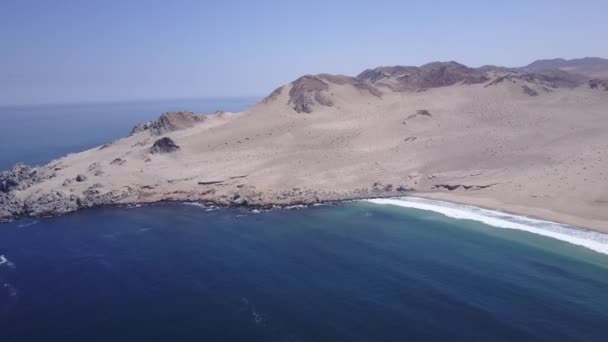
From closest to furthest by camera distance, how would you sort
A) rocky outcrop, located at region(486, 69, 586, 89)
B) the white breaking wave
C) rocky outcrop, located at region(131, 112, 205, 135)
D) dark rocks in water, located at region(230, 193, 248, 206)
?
the white breaking wave → dark rocks in water, located at region(230, 193, 248, 206) → rocky outcrop, located at region(131, 112, 205, 135) → rocky outcrop, located at region(486, 69, 586, 89)

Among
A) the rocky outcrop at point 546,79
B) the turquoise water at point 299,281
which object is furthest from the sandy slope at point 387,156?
the turquoise water at point 299,281

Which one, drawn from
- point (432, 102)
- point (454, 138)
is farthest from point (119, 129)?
→ point (454, 138)

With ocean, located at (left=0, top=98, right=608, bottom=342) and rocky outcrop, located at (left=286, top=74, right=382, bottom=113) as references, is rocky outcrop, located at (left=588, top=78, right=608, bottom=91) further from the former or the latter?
ocean, located at (left=0, top=98, right=608, bottom=342)

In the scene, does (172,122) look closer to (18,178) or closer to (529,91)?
(18,178)

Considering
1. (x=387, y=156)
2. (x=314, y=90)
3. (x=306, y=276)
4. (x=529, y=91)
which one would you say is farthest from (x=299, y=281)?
(x=529, y=91)

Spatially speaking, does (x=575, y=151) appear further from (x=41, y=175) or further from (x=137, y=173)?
(x=41, y=175)

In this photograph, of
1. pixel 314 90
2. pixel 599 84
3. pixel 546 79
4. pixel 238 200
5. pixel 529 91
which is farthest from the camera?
pixel 546 79

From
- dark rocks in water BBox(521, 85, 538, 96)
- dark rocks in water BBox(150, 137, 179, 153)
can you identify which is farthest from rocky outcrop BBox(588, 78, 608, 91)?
dark rocks in water BBox(150, 137, 179, 153)
